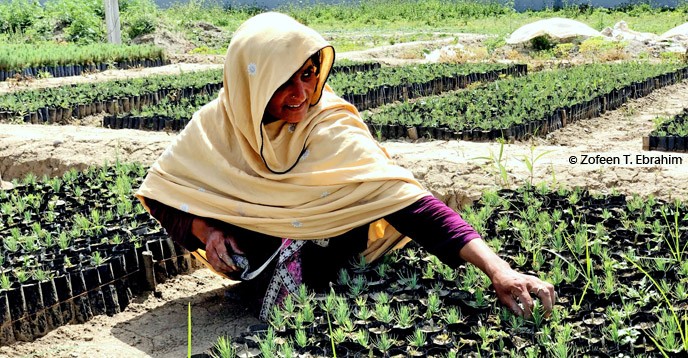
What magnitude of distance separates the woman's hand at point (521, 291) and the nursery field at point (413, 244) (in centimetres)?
5

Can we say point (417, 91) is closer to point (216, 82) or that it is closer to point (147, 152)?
point (216, 82)

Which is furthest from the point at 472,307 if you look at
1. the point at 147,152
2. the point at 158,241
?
the point at 147,152

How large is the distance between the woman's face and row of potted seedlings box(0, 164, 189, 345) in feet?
3.88

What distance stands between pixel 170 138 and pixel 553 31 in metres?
10.6

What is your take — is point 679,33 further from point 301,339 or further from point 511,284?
point 301,339

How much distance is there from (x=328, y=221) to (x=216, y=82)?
7.69 metres

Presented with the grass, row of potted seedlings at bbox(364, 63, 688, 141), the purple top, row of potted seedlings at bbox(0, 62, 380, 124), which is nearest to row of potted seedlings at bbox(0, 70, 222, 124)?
row of potted seedlings at bbox(0, 62, 380, 124)

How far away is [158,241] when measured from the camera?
4.04 m

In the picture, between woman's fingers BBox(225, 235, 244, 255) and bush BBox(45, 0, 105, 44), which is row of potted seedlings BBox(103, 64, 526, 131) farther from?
bush BBox(45, 0, 105, 44)

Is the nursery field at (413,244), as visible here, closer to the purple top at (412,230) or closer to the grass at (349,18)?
the purple top at (412,230)

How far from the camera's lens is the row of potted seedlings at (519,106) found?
713cm

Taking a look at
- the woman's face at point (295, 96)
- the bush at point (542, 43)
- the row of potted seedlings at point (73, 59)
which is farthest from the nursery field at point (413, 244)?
the bush at point (542, 43)

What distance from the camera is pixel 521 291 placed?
270cm

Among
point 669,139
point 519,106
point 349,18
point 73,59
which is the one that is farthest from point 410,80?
Answer: point 349,18
